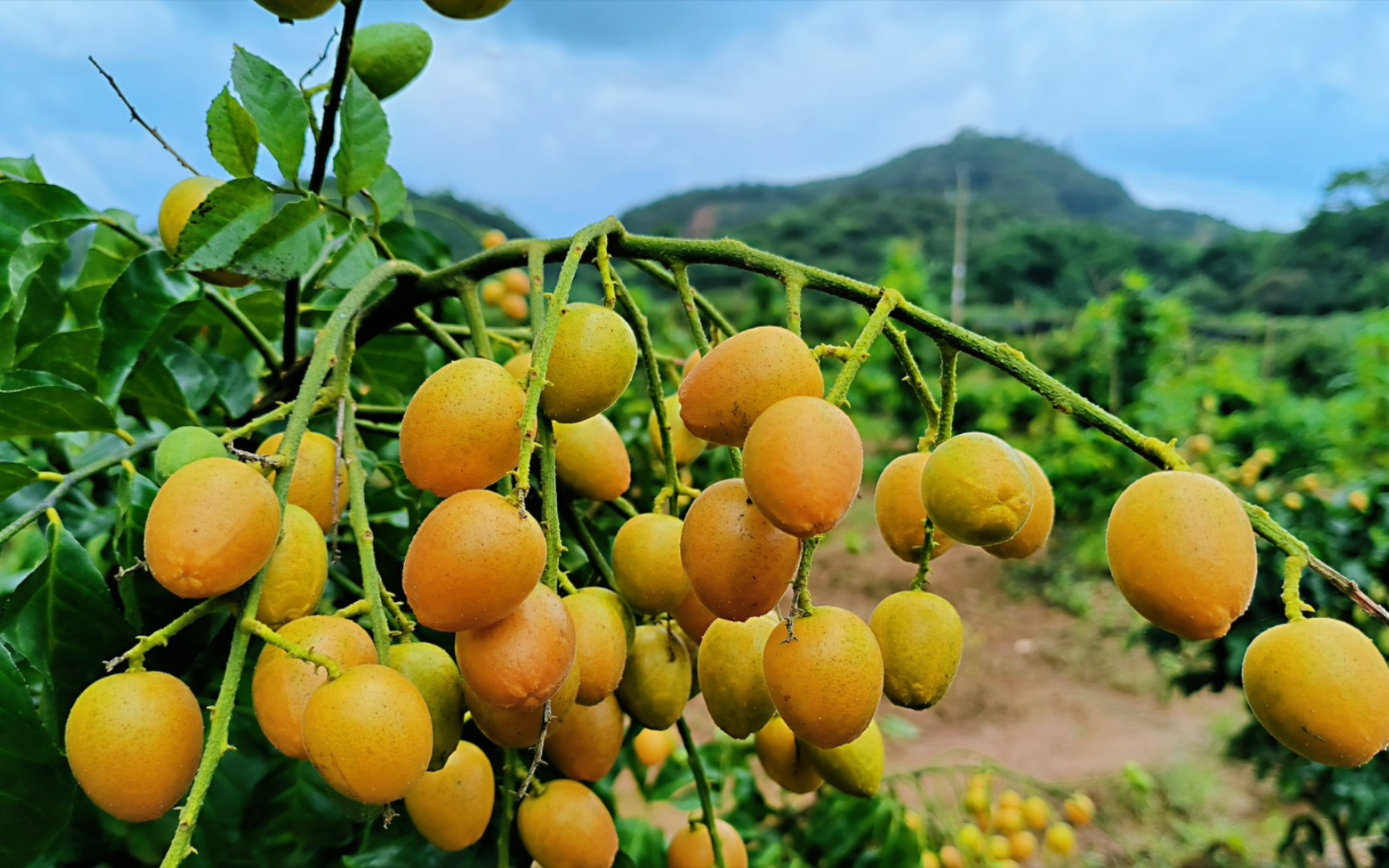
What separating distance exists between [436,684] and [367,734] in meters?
0.07

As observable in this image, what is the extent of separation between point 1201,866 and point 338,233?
3.21 m

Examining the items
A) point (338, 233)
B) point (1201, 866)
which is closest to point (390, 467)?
point (338, 233)

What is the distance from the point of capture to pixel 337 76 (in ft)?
2.10

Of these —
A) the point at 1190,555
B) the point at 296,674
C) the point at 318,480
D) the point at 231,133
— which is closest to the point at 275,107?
the point at 231,133

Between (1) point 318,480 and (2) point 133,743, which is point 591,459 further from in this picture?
(2) point 133,743

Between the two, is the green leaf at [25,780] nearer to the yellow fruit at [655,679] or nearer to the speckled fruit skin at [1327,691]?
the yellow fruit at [655,679]

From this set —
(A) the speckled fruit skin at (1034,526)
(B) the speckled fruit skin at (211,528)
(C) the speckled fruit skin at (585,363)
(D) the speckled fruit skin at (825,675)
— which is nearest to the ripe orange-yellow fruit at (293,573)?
(B) the speckled fruit skin at (211,528)

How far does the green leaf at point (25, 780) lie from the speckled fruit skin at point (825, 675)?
16.9 inches

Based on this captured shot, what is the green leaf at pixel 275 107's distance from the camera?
665 millimetres

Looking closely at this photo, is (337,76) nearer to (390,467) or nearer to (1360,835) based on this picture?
(390,467)

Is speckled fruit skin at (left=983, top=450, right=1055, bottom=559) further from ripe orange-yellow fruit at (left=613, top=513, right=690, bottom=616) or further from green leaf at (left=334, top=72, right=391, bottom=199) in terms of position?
green leaf at (left=334, top=72, right=391, bottom=199)

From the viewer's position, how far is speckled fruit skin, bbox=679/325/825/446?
0.47m

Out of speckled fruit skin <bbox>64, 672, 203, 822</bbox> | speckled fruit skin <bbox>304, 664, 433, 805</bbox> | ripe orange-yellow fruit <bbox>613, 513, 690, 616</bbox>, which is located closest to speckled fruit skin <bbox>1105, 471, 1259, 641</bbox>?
ripe orange-yellow fruit <bbox>613, 513, 690, 616</bbox>

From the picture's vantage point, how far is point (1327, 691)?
46cm
